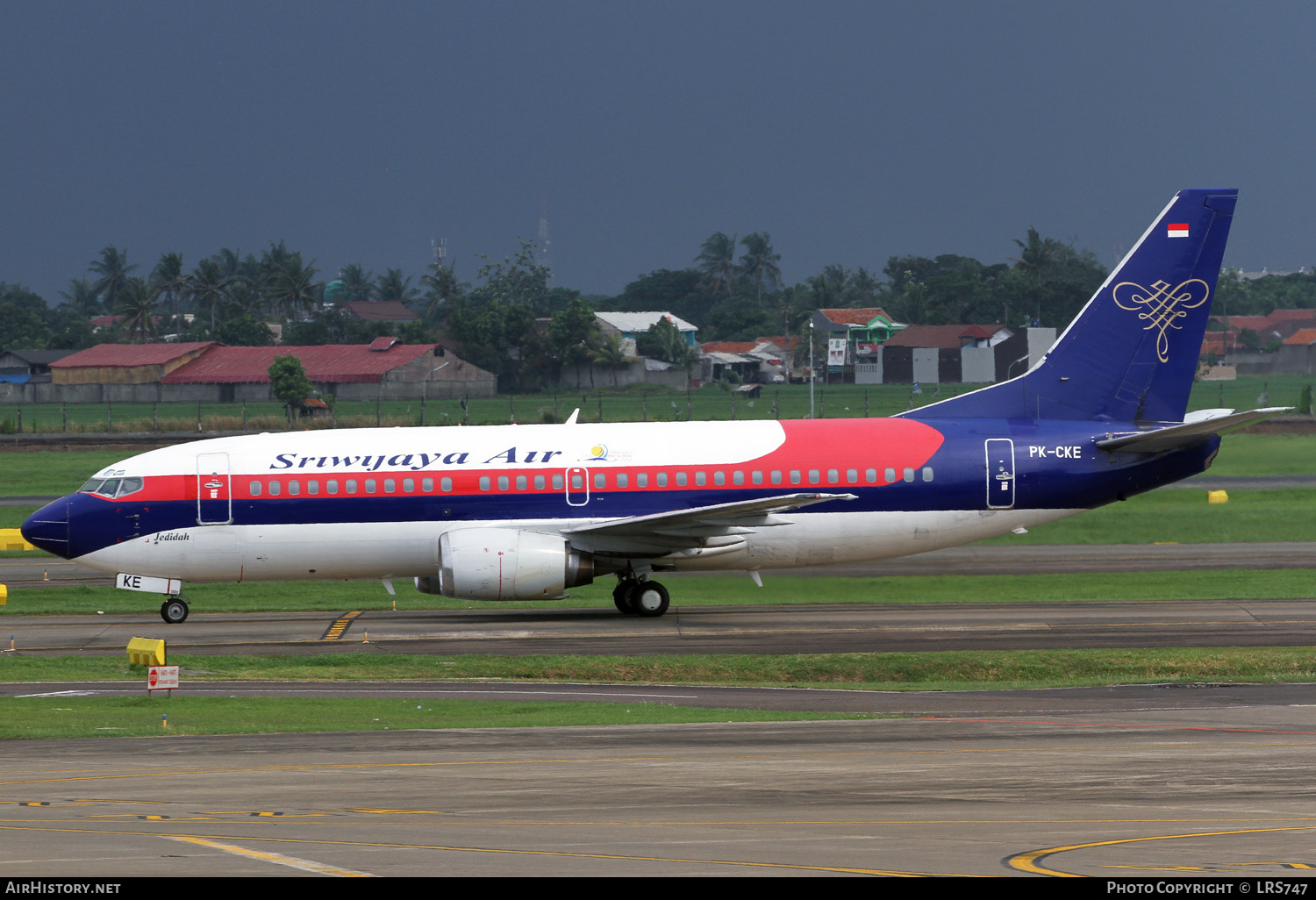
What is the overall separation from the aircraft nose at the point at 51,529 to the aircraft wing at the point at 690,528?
11.1 metres

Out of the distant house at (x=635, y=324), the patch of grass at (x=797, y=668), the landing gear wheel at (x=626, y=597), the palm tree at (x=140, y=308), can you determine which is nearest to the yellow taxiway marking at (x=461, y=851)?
the patch of grass at (x=797, y=668)

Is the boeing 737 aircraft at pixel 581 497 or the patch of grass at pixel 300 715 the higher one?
the boeing 737 aircraft at pixel 581 497

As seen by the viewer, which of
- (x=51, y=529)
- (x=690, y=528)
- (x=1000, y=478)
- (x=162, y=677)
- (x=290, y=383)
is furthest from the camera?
(x=290, y=383)

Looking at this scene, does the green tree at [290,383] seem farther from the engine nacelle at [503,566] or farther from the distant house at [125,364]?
the engine nacelle at [503,566]

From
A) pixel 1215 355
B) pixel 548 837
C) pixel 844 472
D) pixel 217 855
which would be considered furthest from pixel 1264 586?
pixel 1215 355

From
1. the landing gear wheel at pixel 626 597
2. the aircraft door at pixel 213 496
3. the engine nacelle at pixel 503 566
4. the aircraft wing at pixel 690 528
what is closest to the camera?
the aircraft wing at pixel 690 528

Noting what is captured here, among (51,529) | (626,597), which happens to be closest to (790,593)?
(626,597)

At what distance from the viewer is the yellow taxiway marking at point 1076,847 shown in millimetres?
11180

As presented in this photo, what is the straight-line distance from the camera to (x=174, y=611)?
32.1 metres

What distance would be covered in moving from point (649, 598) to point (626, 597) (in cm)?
58

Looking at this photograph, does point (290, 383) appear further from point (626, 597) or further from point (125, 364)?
point (626, 597)

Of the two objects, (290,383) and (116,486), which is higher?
(290,383)

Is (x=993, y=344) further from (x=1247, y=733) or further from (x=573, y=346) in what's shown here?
(x=1247, y=733)

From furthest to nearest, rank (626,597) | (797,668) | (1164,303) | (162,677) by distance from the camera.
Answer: (1164,303) → (626,597) → (797,668) → (162,677)
